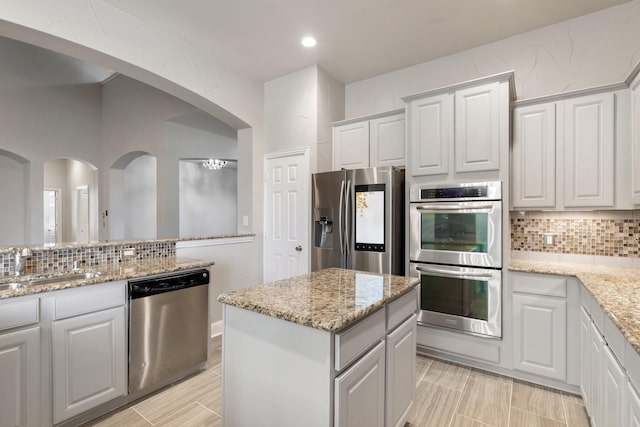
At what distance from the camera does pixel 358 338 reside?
4.28ft

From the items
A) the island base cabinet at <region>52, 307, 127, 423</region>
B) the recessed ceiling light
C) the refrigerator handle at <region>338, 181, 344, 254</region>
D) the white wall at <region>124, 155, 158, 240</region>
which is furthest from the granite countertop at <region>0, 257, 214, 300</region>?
the white wall at <region>124, 155, 158, 240</region>

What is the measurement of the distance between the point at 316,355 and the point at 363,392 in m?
0.34

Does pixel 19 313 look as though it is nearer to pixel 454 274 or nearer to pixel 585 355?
pixel 454 274

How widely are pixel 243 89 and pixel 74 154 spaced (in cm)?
430

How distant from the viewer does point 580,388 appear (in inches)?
86.8

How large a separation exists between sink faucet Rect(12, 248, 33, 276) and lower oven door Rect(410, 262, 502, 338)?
120 inches

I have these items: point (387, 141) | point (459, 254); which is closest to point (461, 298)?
point (459, 254)

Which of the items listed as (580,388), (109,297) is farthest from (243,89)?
(580,388)

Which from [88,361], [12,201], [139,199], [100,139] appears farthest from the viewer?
[139,199]

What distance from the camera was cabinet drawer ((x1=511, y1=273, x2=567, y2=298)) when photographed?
89.8 inches

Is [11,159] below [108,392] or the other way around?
the other way around

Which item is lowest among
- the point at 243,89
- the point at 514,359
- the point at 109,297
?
the point at 514,359

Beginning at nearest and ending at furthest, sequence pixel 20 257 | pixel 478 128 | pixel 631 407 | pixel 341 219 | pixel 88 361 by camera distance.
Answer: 1. pixel 631 407
2. pixel 88 361
3. pixel 20 257
4. pixel 478 128
5. pixel 341 219

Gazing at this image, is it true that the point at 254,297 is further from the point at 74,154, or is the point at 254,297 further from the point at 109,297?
the point at 74,154
